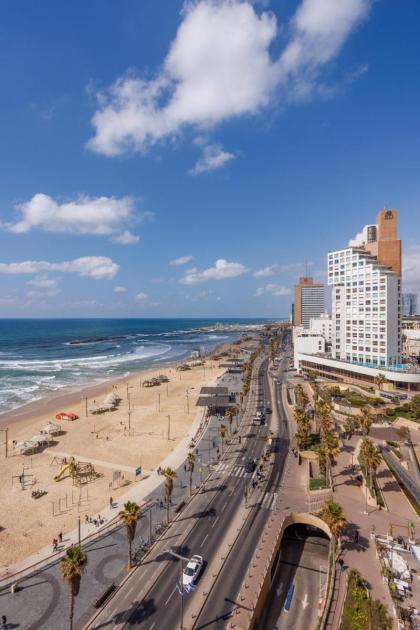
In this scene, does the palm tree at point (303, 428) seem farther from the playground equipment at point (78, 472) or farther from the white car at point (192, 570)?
the playground equipment at point (78, 472)

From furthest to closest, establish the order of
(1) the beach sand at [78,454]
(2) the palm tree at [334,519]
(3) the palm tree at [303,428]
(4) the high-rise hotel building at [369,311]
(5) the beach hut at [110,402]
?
(4) the high-rise hotel building at [369,311], (5) the beach hut at [110,402], (3) the palm tree at [303,428], (1) the beach sand at [78,454], (2) the palm tree at [334,519]

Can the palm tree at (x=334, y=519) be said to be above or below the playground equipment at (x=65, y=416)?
above

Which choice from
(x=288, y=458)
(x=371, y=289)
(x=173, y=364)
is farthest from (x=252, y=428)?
(x=173, y=364)

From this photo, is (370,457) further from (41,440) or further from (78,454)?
(41,440)

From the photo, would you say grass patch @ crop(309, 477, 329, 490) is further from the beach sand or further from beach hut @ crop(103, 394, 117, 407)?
beach hut @ crop(103, 394, 117, 407)

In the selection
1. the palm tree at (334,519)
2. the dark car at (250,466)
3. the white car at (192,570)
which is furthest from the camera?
the dark car at (250,466)

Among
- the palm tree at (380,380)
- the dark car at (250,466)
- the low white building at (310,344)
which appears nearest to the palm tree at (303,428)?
the dark car at (250,466)
